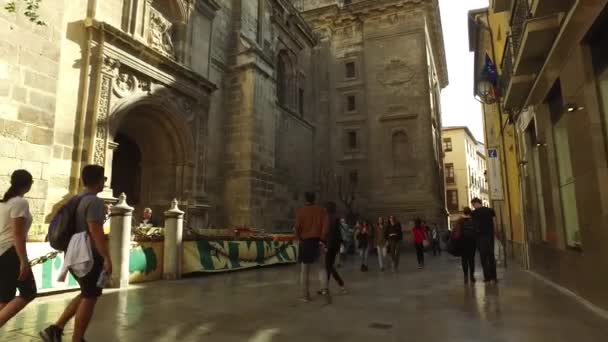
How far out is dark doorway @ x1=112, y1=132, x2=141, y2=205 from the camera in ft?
42.2

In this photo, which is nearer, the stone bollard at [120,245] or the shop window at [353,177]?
the stone bollard at [120,245]

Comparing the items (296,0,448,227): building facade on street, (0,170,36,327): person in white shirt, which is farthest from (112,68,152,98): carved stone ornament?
(296,0,448,227): building facade on street

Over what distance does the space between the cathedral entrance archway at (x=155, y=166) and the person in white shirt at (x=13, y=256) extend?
9105mm

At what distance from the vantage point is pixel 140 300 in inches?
242

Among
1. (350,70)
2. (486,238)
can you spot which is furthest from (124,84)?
(350,70)

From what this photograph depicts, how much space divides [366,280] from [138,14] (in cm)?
969

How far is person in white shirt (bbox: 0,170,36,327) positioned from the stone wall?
15.5ft

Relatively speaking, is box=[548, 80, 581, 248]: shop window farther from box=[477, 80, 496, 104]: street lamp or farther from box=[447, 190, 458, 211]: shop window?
box=[447, 190, 458, 211]: shop window

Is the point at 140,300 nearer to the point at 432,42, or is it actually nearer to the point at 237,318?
the point at 237,318

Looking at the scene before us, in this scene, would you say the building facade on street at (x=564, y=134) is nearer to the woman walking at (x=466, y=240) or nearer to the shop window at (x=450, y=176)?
the woman walking at (x=466, y=240)

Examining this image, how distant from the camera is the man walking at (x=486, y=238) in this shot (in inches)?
324

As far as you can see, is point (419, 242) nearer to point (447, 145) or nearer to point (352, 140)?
point (352, 140)

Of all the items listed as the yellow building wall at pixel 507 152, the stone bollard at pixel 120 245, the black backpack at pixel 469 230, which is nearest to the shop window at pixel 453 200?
the yellow building wall at pixel 507 152

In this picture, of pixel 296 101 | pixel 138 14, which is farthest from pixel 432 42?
pixel 138 14
